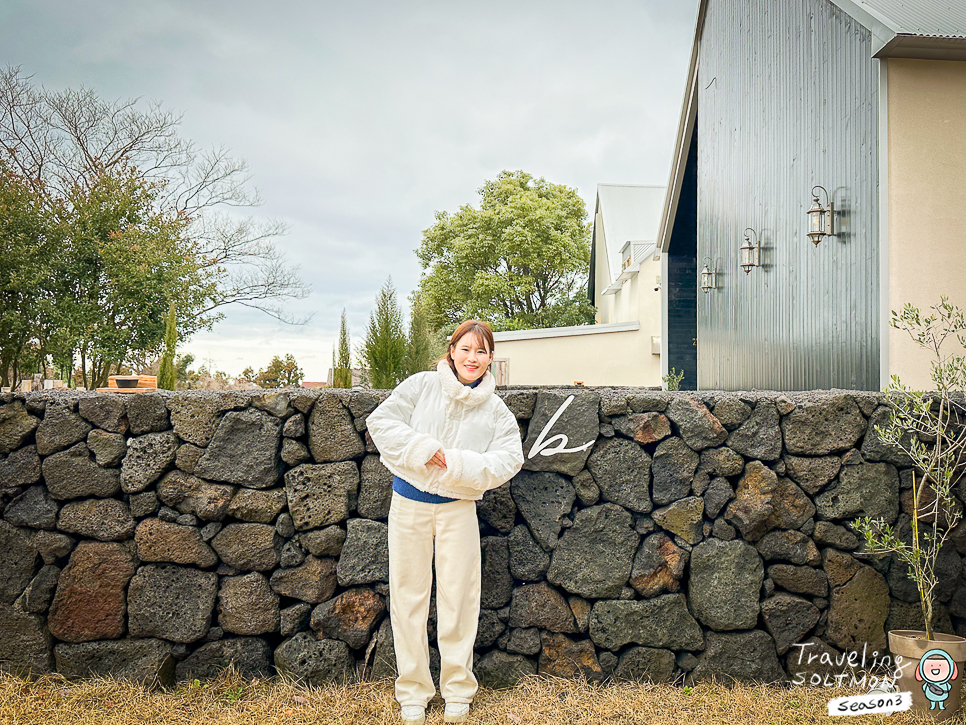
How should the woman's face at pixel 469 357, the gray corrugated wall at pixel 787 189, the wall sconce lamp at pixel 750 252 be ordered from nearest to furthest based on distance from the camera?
the woman's face at pixel 469 357, the gray corrugated wall at pixel 787 189, the wall sconce lamp at pixel 750 252

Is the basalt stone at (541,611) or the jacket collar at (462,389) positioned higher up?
the jacket collar at (462,389)

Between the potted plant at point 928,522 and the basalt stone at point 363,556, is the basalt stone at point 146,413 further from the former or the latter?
the potted plant at point 928,522

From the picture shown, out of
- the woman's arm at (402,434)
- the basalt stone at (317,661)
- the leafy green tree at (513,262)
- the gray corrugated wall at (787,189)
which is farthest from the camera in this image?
the leafy green tree at (513,262)

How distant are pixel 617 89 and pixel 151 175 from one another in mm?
15870

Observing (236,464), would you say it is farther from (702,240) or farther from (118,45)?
(118,45)

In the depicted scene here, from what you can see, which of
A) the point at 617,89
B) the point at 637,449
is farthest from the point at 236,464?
the point at 617,89

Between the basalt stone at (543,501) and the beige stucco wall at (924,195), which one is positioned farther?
the beige stucco wall at (924,195)

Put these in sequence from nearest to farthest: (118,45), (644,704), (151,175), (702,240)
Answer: (644,704), (702,240), (118,45), (151,175)

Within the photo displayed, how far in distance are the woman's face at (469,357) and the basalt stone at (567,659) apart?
4.71ft

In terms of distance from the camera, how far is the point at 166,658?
3297 millimetres

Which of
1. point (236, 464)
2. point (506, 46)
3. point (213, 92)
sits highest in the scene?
point (506, 46)

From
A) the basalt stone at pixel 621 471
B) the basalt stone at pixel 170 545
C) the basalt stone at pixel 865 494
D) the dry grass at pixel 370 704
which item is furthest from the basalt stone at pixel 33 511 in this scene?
the basalt stone at pixel 865 494

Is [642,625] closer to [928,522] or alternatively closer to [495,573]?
[495,573]

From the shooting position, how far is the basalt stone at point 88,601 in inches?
130
